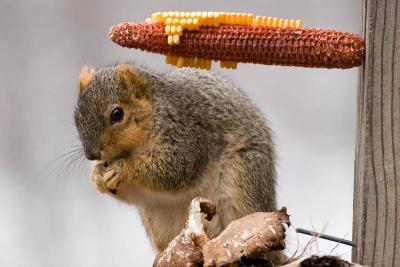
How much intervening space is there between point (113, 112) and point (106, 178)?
196 millimetres

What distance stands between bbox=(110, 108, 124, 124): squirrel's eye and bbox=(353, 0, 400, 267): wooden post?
2.55 ft

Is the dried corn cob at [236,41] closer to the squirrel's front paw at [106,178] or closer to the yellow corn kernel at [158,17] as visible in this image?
the yellow corn kernel at [158,17]

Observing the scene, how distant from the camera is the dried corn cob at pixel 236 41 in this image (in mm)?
2451

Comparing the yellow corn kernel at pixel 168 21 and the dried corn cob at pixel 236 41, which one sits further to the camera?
the yellow corn kernel at pixel 168 21

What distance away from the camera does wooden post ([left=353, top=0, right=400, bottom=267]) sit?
7.84ft

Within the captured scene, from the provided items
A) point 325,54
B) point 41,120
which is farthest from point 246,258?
point 41,120

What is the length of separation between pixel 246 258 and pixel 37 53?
9.90ft

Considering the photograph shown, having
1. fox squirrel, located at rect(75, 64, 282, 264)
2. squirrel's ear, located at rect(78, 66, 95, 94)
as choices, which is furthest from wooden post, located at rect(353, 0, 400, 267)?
squirrel's ear, located at rect(78, 66, 95, 94)

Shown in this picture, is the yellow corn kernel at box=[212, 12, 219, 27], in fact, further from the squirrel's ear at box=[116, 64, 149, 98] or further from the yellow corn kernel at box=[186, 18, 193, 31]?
the squirrel's ear at box=[116, 64, 149, 98]

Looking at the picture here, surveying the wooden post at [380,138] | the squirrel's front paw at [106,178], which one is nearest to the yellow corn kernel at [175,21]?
the wooden post at [380,138]

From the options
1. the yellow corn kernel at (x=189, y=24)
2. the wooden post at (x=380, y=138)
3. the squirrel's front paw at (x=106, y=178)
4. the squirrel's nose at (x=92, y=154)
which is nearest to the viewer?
the wooden post at (x=380, y=138)

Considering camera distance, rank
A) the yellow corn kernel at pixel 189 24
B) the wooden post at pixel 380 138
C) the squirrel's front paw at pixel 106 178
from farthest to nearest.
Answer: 1. the squirrel's front paw at pixel 106 178
2. the yellow corn kernel at pixel 189 24
3. the wooden post at pixel 380 138

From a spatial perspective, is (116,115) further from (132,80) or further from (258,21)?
(258,21)

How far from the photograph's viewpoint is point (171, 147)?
3.13 meters
